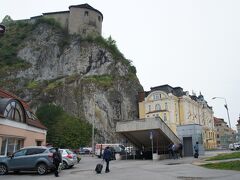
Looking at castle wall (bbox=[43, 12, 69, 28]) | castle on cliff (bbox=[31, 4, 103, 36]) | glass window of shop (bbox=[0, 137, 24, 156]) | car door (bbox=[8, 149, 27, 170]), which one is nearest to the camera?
car door (bbox=[8, 149, 27, 170])

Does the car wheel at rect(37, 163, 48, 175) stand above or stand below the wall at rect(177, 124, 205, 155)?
below

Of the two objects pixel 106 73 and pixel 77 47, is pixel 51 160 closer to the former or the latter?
pixel 106 73

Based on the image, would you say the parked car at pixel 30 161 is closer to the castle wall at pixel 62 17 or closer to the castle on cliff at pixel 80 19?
the castle on cliff at pixel 80 19

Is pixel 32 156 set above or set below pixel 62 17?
below

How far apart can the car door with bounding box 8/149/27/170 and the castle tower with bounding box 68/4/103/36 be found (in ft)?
213

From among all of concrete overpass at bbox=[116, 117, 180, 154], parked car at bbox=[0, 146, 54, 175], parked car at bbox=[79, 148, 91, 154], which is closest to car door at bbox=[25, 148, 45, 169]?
parked car at bbox=[0, 146, 54, 175]

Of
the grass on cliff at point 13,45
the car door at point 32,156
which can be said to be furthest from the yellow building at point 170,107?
the car door at point 32,156

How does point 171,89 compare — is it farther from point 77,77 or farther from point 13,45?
point 13,45

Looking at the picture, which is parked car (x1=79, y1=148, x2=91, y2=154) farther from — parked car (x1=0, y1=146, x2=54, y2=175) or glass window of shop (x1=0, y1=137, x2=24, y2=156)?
parked car (x1=0, y1=146, x2=54, y2=175)

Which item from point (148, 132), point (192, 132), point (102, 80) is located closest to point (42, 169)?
point (148, 132)

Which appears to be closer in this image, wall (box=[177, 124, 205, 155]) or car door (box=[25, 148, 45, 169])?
car door (box=[25, 148, 45, 169])

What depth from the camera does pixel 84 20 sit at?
8100 centimetres

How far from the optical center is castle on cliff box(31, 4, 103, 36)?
263ft

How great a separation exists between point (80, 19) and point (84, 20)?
121cm
